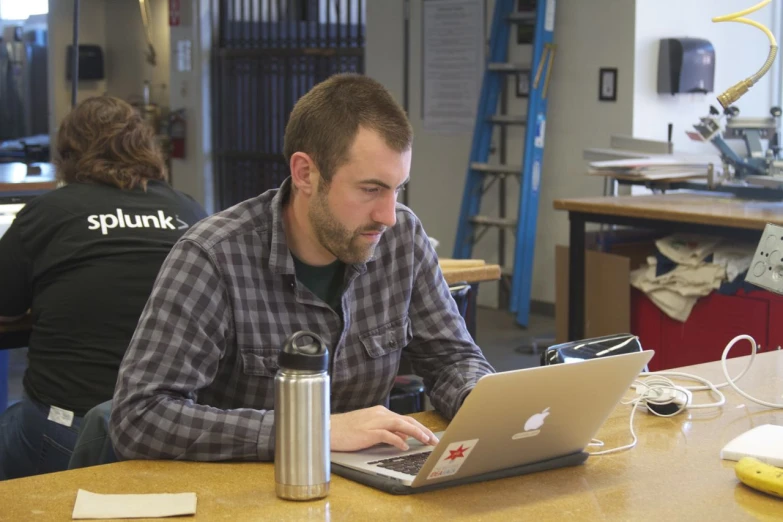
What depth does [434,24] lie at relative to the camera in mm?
6652

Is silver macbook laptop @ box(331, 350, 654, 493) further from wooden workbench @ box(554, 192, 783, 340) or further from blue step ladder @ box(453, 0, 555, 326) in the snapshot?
blue step ladder @ box(453, 0, 555, 326)

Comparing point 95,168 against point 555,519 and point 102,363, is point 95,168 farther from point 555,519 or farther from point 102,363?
point 555,519

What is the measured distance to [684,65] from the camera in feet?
18.6

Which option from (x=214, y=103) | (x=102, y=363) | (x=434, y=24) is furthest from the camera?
(x=214, y=103)

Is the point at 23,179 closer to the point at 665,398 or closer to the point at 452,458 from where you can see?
the point at 665,398

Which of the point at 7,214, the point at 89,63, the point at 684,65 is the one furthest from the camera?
the point at 89,63

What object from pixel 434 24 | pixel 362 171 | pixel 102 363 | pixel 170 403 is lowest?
pixel 102 363

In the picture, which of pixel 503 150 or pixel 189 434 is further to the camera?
pixel 503 150

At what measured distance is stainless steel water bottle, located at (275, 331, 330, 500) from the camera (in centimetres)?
129

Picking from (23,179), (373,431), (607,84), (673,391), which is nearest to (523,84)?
(607,84)

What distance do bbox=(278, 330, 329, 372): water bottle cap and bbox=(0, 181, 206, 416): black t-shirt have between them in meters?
1.27

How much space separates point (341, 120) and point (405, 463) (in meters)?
0.52

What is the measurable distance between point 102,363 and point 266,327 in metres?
0.92

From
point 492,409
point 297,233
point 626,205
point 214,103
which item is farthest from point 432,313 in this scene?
point 214,103
